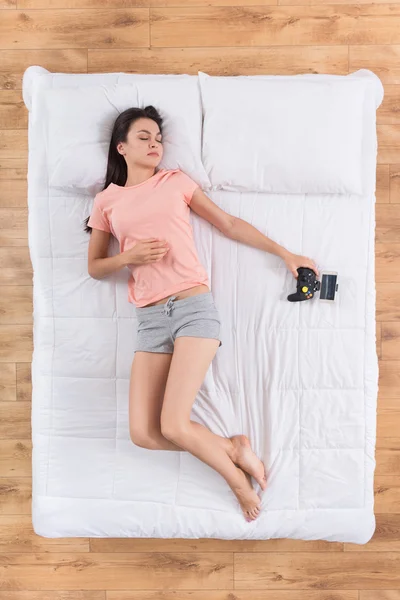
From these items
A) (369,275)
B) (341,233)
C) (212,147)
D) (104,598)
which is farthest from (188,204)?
(104,598)

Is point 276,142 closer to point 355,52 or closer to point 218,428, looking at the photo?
point 355,52

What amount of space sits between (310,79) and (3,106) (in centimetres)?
112

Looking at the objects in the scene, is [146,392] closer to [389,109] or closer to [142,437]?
[142,437]

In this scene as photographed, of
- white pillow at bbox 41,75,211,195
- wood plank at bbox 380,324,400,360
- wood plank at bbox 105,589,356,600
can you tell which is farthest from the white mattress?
wood plank at bbox 105,589,356,600

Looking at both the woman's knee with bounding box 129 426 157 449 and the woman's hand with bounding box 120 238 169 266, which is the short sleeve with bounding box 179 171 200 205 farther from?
the woman's knee with bounding box 129 426 157 449

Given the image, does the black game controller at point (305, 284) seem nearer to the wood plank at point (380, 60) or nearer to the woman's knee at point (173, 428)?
the woman's knee at point (173, 428)

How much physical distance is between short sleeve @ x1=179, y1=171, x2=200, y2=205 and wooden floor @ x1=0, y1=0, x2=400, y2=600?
549 mm

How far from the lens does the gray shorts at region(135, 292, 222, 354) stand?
59.7 inches

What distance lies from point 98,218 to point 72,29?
0.82 metres

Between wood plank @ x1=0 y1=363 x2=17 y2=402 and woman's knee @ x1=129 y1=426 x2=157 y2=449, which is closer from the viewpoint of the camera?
woman's knee @ x1=129 y1=426 x2=157 y2=449

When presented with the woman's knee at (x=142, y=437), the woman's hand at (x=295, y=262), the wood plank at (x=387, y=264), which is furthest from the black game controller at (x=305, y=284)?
the woman's knee at (x=142, y=437)

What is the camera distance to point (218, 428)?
1612 millimetres

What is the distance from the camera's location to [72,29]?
1868mm

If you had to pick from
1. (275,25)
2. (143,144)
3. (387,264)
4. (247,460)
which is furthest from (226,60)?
(247,460)
